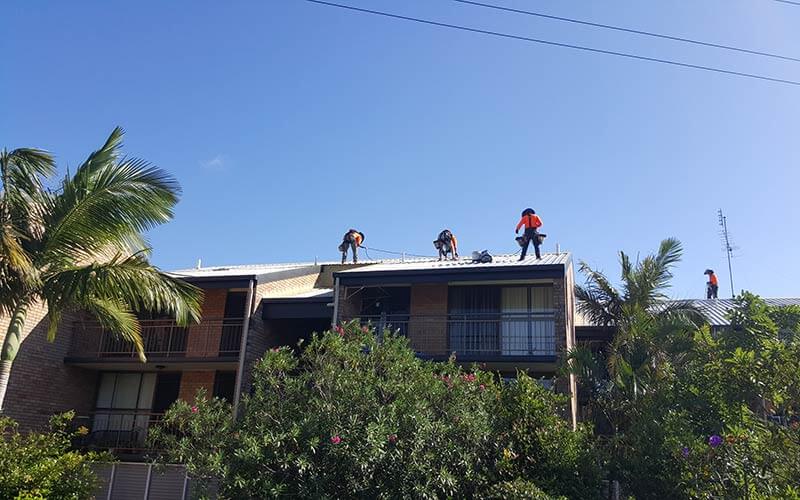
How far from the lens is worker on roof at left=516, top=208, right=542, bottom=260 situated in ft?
58.2

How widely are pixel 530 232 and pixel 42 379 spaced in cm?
1272

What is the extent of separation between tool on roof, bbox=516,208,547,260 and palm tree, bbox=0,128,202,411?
9.23 m

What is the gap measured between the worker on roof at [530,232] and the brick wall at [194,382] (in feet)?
28.8

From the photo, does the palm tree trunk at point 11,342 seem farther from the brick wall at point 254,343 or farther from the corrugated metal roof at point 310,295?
the corrugated metal roof at point 310,295

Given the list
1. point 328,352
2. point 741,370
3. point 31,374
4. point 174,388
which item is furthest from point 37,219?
point 741,370

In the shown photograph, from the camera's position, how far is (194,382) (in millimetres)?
18469

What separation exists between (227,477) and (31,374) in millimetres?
10462

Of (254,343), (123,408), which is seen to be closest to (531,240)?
(254,343)

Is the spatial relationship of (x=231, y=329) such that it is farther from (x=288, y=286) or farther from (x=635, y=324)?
(x=635, y=324)

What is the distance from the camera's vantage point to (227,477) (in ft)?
29.0

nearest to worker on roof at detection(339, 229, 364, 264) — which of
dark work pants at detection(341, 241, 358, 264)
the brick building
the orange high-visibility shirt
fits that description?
dark work pants at detection(341, 241, 358, 264)

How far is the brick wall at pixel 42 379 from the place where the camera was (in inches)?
648

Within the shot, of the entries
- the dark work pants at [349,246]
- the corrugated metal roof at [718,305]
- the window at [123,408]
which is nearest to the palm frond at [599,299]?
the corrugated metal roof at [718,305]

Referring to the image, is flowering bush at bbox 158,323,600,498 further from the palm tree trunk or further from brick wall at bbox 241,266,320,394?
brick wall at bbox 241,266,320,394
